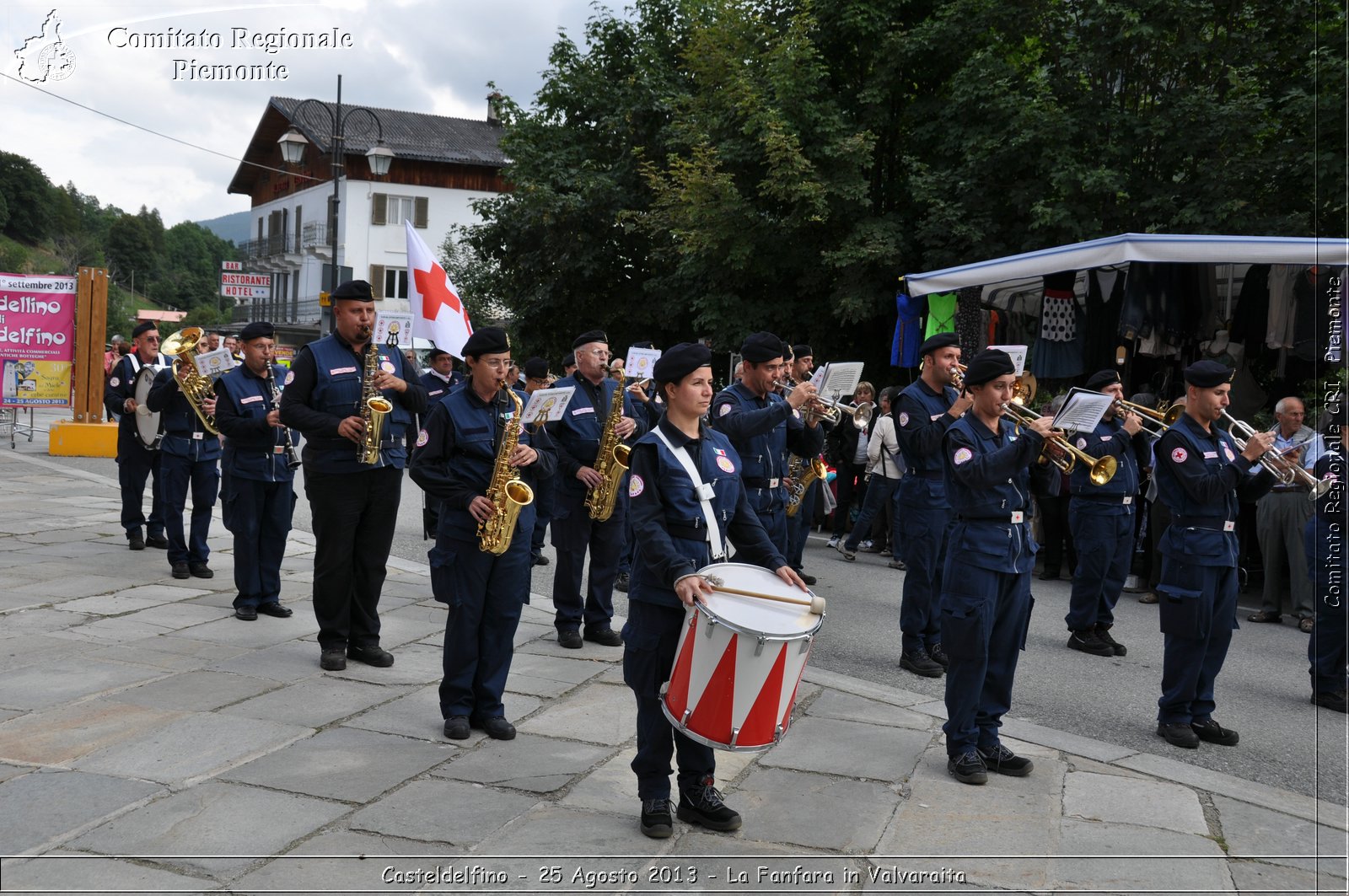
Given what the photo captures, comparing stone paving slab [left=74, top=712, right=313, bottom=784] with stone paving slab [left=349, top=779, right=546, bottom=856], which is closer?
stone paving slab [left=349, top=779, right=546, bottom=856]

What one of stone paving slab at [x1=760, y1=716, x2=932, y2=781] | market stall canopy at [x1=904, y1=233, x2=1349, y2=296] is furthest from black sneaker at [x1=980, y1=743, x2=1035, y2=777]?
market stall canopy at [x1=904, y1=233, x2=1349, y2=296]

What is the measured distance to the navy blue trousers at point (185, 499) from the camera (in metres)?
9.44

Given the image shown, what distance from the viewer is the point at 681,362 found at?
179 inches

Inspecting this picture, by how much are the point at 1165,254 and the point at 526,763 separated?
314 inches

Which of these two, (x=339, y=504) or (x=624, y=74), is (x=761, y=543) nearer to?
(x=339, y=504)

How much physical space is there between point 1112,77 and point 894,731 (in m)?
12.6

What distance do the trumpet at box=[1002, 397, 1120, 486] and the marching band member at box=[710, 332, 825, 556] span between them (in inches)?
45.2

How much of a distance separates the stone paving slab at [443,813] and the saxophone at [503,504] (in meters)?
1.21

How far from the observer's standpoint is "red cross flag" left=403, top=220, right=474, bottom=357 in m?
7.70

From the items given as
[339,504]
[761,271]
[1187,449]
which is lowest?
[339,504]

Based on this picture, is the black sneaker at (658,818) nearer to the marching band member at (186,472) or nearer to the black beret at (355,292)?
the black beret at (355,292)

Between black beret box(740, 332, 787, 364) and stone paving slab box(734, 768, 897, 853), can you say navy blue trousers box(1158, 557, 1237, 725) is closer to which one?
stone paving slab box(734, 768, 897, 853)

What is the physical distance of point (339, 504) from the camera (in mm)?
6648

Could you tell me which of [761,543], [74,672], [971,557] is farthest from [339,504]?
[971,557]
